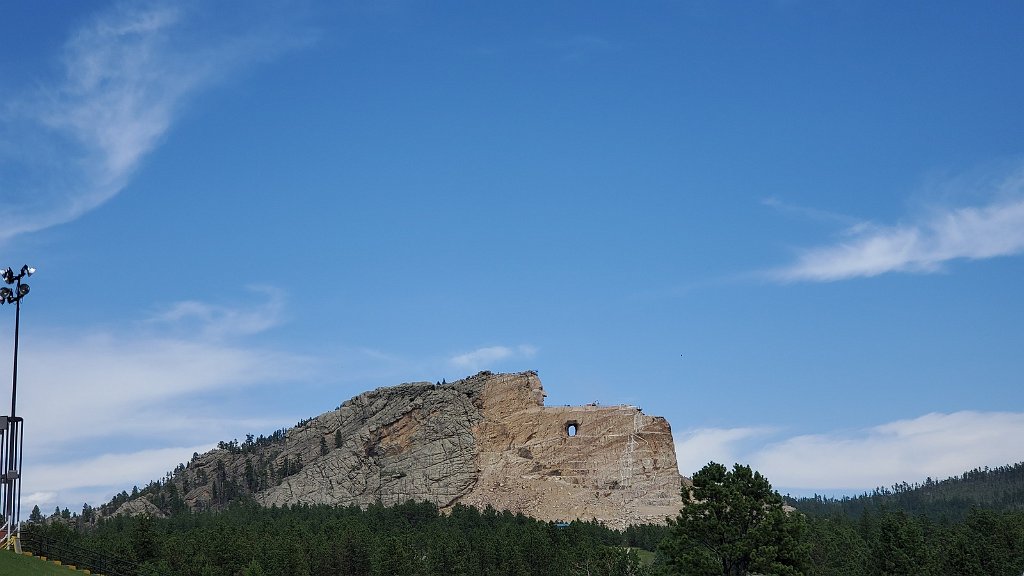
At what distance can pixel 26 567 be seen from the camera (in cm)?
5194

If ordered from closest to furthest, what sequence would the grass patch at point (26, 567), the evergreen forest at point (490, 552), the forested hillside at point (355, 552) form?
the grass patch at point (26, 567) → the evergreen forest at point (490, 552) → the forested hillside at point (355, 552)

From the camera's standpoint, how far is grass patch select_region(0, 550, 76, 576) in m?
50.2

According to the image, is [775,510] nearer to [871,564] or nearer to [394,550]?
[871,564]

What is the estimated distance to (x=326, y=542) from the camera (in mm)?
108688

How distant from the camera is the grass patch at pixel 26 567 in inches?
1976

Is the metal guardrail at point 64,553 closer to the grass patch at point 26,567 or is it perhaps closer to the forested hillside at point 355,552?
the grass patch at point 26,567

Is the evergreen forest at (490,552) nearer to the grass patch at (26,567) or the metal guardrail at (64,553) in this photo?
the metal guardrail at (64,553)

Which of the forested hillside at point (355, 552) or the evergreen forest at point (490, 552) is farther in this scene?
the forested hillside at point (355, 552)

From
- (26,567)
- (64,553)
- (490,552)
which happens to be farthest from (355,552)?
(26,567)

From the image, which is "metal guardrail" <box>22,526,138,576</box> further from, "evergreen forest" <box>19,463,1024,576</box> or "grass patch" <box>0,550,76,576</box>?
"evergreen forest" <box>19,463,1024,576</box>

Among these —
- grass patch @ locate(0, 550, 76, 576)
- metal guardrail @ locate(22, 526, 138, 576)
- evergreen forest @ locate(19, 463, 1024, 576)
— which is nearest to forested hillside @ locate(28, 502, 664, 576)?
evergreen forest @ locate(19, 463, 1024, 576)

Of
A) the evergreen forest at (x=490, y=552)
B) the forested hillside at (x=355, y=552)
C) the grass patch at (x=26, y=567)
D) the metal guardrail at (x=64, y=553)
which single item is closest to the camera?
the grass patch at (x=26, y=567)

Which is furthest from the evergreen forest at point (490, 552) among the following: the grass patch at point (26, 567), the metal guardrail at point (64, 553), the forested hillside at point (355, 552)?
the grass patch at point (26, 567)

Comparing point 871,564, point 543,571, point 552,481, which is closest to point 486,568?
point 543,571
